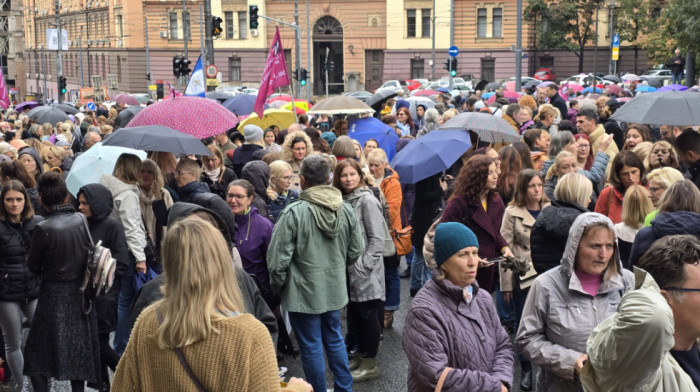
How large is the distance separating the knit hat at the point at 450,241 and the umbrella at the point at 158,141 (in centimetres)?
359

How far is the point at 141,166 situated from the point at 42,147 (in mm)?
4525

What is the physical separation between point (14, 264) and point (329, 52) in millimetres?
59697

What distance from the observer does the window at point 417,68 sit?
204 feet

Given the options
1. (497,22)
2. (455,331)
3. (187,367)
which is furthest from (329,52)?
(187,367)

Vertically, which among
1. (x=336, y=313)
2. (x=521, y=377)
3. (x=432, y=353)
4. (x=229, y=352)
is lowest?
(x=521, y=377)

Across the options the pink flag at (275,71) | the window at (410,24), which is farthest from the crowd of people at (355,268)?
the window at (410,24)

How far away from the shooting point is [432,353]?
4.17m

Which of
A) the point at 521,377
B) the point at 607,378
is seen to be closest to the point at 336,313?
the point at 521,377

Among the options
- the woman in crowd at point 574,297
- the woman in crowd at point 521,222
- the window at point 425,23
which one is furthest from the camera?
the window at point 425,23

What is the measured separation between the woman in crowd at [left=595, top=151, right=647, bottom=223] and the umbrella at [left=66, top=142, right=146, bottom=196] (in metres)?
4.39

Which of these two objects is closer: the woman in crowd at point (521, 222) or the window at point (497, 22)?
the woman in crowd at point (521, 222)

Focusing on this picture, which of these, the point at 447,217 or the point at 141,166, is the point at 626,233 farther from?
the point at 141,166

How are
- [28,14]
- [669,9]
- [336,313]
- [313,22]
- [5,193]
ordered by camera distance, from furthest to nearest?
[28,14], [313,22], [669,9], [5,193], [336,313]

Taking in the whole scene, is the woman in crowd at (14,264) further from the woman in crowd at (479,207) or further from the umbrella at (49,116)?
the umbrella at (49,116)
